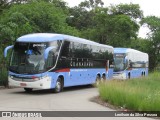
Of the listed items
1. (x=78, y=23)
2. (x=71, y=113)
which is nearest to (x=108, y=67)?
(x=71, y=113)

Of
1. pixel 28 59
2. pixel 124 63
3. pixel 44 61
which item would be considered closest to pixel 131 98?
pixel 44 61

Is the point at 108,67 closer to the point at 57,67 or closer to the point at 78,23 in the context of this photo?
the point at 57,67

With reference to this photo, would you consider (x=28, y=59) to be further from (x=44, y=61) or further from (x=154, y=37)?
(x=154, y=37)

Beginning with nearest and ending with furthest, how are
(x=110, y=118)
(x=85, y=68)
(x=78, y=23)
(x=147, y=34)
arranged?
(x=110, y=118) < (x=85, y=68) < (x=147, y=34) < (x=78, y=23)

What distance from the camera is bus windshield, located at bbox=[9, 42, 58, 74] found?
2256 centimetres

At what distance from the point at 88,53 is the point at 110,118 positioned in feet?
52.1

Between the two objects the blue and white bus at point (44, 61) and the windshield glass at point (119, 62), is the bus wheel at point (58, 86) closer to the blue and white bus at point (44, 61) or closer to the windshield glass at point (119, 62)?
the blue and white bus at point (44, 61)

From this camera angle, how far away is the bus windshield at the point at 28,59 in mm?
22562

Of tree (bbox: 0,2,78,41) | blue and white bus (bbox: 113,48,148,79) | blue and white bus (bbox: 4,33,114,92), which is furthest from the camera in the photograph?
blue and white bus (bbox: 113,48,148,79)

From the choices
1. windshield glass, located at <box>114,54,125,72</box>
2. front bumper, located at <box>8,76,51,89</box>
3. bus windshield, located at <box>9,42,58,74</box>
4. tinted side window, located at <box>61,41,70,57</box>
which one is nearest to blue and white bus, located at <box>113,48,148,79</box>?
→ windshield glass, located at <box>114,54,125,72</box>

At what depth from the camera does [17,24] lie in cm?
3038

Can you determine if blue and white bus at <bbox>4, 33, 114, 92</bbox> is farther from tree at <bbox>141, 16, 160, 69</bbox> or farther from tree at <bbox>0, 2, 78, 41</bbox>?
tree at <bbox>141, 16, 160, 69</bbox>

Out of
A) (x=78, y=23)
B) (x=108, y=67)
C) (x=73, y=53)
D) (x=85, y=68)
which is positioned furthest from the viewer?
(x=78, y=23)

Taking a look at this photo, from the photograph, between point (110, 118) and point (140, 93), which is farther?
point (140, 93)
